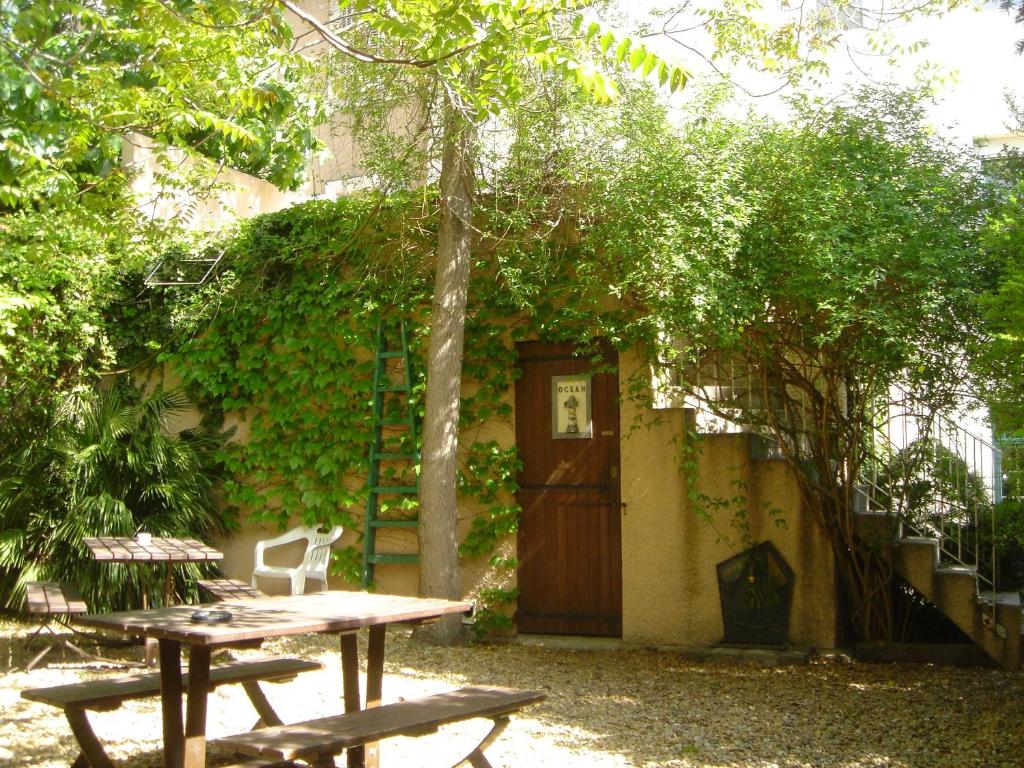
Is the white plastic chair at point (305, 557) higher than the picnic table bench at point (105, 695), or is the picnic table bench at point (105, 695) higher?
the white plastic chair at point (305, 557)

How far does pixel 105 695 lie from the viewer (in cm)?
428

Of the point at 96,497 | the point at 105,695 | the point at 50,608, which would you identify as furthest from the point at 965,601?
the point at 96,497

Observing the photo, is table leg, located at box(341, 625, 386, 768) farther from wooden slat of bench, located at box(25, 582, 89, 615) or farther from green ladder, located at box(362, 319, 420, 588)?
green ladder, located at box(362, 319, 420, 588)

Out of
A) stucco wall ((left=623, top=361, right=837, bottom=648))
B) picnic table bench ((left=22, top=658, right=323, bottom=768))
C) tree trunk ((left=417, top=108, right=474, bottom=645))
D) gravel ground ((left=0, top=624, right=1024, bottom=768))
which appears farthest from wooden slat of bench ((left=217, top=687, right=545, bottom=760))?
stucco wall ((left=623, top=361, right=837, bottom=648))

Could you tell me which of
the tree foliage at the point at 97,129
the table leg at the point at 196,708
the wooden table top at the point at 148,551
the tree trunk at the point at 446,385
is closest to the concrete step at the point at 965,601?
the tree trunk at the point at 446,385

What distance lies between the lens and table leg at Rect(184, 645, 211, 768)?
4.06 metres

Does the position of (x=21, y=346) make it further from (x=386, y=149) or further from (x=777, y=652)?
(x=777, y=652)

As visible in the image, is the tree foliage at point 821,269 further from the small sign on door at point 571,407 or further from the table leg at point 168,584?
the table leg at point 168,584

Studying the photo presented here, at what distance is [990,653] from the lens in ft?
22.6

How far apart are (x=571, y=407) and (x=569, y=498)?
2.46 ft

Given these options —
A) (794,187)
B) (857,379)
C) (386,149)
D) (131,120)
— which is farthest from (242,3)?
(857,379)

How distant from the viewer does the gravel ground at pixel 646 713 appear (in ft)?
→ 16.4

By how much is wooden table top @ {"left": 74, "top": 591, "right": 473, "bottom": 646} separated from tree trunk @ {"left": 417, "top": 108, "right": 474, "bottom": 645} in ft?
8.76

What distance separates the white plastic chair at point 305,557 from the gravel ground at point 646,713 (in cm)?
102
